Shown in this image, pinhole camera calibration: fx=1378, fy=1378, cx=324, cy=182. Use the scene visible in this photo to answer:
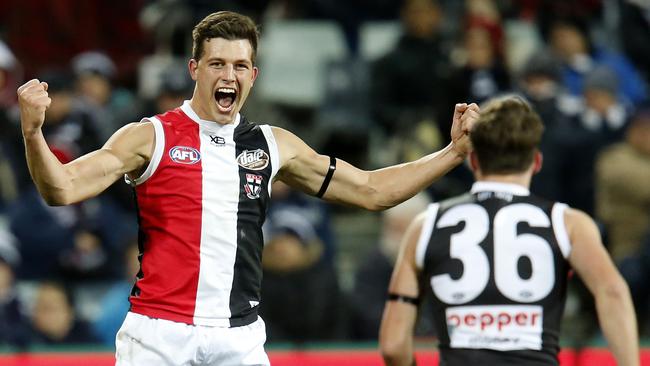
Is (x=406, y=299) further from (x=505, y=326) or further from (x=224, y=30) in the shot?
(x=224, y=30)

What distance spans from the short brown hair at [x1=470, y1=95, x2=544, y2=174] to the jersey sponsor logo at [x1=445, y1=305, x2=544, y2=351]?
471 mm

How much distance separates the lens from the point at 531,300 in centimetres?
449

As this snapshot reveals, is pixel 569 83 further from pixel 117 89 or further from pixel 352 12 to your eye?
pixel 117 89

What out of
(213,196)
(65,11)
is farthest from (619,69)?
(213,196)

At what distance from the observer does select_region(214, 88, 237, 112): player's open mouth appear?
16.2ft

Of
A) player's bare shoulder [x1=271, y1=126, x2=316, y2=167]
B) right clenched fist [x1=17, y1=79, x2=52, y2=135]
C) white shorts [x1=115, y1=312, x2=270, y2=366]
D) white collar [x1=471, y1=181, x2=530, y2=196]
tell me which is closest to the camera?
right clenched fist [x1=17, y1=79, x2=52, y2=135]

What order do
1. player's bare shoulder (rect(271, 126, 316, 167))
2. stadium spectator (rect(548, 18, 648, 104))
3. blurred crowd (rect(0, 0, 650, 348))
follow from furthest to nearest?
1. stadium spectator (rect(548, 18, 648, 104))
2. blurred crowd (rect(0, 0, 650, 348))
3. player's bare shoulder (rect(271, 126, 316, 167))

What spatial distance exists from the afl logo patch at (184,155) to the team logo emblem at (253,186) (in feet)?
0.64

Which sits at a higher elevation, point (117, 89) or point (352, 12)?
point (352, 12)

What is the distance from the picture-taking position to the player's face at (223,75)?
16.1 feet

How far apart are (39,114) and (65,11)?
6.98 metres

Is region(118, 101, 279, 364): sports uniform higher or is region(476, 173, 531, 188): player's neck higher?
region(476, 173, 531, 188): player's neck

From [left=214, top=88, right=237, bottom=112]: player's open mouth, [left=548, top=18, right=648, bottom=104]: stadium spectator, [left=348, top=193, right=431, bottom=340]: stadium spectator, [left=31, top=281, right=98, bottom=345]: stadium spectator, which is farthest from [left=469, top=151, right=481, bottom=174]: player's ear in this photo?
[left=548, top=18, right=648, bottom=104]: stadium spectator

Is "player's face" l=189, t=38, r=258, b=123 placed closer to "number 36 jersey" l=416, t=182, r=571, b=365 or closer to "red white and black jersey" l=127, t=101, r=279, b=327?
"red white and black jersey" l=127, t=101, r=279, b=327
